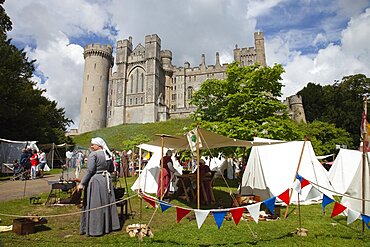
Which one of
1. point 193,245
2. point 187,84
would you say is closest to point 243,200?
point 193,245

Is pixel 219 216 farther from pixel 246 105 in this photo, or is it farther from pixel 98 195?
pixel 246 105

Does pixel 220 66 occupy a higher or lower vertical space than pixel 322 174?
higher

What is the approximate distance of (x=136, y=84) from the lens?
5812cm

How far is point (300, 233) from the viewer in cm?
483

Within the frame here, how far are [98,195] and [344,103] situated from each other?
145ft

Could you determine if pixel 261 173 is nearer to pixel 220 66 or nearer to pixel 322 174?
pixel 322 174

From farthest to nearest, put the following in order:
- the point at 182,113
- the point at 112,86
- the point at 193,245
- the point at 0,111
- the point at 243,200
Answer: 1. the point at 112,86
2. the point at 182,113
3. the point at 0,111
4. the point at 243,200
5. the point at 193,245

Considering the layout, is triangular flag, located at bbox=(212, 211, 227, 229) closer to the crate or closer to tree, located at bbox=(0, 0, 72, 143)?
the crate

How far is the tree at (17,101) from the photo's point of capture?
1606 cm

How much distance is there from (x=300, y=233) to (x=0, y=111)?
17.9 m

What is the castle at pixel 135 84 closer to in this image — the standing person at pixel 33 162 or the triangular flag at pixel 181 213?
the standing person at pixel 33 162

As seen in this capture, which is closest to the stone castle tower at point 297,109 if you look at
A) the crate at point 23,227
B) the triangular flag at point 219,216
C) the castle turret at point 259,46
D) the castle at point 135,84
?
the castle at point 135,84

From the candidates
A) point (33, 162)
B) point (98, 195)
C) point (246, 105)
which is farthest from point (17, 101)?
point (98, 195)

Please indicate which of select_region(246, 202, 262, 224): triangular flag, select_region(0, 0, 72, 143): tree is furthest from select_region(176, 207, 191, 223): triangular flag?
select_region(0, 0, 72, 143): tree
